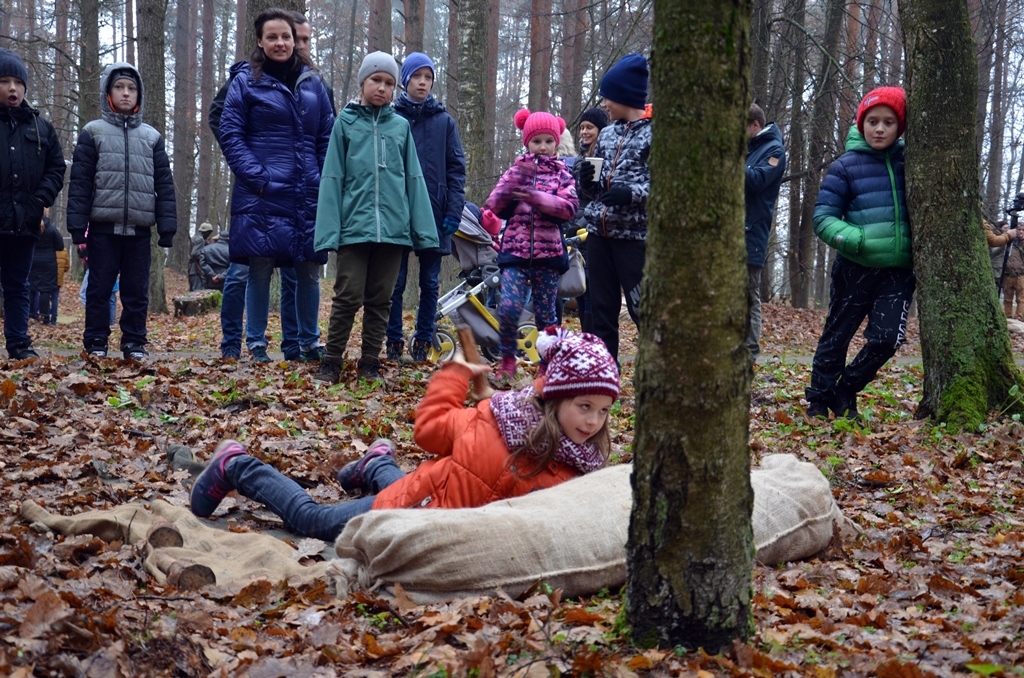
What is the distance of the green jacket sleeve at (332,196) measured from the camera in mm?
7234

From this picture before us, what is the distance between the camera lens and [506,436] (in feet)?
13.4

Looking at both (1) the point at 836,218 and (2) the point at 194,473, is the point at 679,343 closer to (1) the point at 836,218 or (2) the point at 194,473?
(2) the point at 194,473

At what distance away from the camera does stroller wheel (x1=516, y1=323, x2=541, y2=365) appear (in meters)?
9.16

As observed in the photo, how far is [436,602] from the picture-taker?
3.53 m

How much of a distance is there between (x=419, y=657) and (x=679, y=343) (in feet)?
4.06

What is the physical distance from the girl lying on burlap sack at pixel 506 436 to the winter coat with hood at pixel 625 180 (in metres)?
2.66

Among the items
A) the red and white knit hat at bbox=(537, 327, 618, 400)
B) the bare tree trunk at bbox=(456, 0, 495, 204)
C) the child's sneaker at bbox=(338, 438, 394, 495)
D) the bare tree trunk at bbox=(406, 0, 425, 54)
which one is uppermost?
the bare tree trunk at bbox=(406, 0, 425, 54)

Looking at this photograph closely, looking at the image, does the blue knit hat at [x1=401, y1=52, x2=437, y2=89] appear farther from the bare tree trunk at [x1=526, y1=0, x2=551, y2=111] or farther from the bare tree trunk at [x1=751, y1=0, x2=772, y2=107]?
the bare tree trunk at [x1=526, y1=0, x2=551, y2=111]

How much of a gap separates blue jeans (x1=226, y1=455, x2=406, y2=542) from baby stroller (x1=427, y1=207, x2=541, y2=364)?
4.59 metres

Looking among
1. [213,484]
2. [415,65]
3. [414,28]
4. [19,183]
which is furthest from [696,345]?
[414,28]

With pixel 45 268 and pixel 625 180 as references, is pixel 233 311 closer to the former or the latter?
pixel 625 180

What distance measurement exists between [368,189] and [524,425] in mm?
3764

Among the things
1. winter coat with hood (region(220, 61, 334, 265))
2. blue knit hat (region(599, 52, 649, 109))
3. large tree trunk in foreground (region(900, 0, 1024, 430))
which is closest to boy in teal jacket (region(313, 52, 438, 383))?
winter coat with hood (region(220, 61, 334, 265))

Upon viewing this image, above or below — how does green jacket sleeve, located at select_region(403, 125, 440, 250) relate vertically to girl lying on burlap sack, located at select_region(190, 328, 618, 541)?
above
